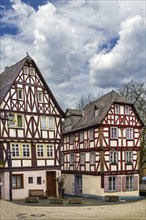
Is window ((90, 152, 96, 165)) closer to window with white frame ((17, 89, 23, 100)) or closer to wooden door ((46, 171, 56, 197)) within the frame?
wooden door ((46, 171, 56, 197))

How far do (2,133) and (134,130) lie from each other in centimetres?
1466

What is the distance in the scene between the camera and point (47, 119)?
3134 cm

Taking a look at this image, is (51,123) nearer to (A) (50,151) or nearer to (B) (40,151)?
(A) (50,151)

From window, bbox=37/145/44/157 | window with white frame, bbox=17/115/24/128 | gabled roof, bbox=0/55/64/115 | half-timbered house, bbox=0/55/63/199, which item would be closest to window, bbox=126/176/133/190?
half-timbered house, bbox=0/55/63/199

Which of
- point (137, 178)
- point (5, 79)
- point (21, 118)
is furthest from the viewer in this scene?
point (137, 178)

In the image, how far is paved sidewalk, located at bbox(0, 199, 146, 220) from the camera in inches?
778

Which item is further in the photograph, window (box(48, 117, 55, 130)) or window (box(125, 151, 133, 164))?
window (box(125, 151, 133, 164))

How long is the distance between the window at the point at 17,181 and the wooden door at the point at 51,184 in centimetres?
291

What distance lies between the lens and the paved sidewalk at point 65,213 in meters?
19.8

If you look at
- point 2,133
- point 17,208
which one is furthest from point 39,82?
point 17,208

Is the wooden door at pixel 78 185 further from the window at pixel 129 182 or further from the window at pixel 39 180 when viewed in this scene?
the window at pixel 39 180

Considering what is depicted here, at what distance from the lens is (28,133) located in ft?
98.0

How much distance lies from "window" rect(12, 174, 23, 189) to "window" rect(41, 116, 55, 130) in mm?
5207

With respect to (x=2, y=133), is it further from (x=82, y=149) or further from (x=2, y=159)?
(x=82, y=149)
